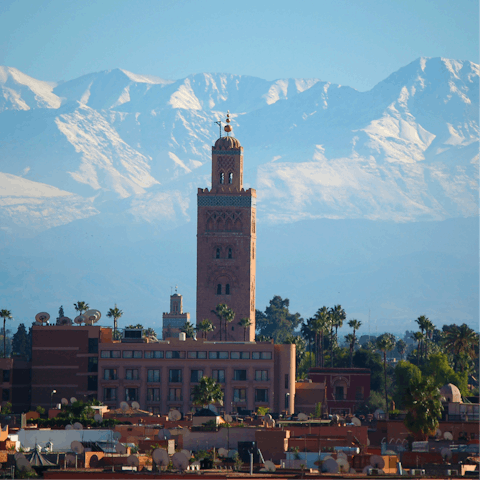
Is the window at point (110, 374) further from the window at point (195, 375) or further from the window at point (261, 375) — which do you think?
the window at point (261, 375)

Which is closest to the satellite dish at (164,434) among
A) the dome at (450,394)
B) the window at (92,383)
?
the dome at (450,394)

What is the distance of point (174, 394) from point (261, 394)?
942 cm

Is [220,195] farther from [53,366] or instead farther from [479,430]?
[479,430]

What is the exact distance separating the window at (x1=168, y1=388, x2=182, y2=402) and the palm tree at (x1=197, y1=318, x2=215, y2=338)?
19.2m

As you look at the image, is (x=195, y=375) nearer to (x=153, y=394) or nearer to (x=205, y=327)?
(x=153, y=394)

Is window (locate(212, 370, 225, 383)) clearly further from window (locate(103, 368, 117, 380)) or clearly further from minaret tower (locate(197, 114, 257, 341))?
minaret tower (locate(197, 114, 257, 341))

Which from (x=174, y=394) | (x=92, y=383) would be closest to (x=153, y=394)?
(x=174, y=394)

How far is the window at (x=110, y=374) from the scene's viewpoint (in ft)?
452

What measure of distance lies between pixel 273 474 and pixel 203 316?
106 meters

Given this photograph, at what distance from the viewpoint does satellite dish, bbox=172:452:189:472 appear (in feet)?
190

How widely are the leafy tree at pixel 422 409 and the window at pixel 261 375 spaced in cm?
4439

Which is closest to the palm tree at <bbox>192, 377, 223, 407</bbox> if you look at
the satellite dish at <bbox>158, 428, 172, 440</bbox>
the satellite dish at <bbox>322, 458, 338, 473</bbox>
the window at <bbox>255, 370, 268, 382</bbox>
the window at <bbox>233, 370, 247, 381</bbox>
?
the window at <bbox>255, 370, 268, 382</bbox>

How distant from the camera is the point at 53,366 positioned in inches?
5379

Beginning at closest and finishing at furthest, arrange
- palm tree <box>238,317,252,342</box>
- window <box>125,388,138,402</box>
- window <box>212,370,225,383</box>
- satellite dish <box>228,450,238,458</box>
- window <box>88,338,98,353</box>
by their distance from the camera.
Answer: satellite dish <box>228,450,238,458</box> < window <box>125,388,138,402</box> < window <box>88,338,98,353</box> < window <box>212,370,225,383</box> < palm tree <box>238,317,252,342</box>
